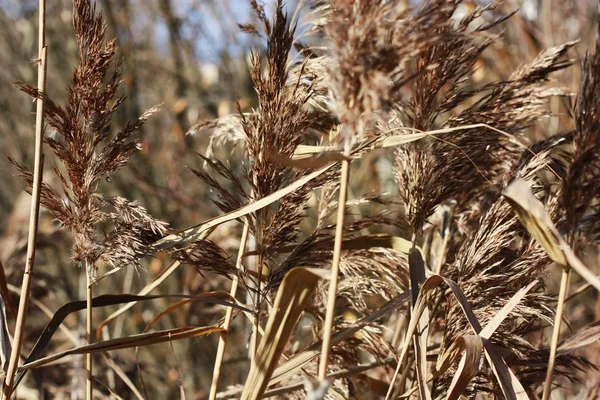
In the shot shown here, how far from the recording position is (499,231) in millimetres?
1563

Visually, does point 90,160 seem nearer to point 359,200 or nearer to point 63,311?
point 63,311

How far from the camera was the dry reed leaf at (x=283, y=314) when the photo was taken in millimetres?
1167

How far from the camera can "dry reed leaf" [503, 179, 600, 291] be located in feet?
3.63

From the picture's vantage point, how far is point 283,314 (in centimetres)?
119

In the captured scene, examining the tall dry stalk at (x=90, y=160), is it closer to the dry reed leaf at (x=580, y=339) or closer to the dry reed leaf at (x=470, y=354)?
the dry reed leaf at (x=470, y=354)

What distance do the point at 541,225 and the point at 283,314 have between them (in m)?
0.45

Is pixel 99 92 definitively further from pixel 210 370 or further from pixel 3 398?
pixel 210 370

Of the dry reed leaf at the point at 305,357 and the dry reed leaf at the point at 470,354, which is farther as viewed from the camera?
the dry reed leaf at the point at 305,357

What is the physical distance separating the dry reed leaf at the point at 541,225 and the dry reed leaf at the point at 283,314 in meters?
0.34

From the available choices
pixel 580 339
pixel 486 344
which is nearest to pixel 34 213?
pixel 486 344

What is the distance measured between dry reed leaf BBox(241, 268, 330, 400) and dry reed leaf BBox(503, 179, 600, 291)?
0.34 meters

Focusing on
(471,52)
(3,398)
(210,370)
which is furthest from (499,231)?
(210,370)


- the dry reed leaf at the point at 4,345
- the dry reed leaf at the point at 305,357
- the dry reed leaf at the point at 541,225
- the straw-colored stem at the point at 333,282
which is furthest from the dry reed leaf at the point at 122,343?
the dry reed leaf at the point at 541,225

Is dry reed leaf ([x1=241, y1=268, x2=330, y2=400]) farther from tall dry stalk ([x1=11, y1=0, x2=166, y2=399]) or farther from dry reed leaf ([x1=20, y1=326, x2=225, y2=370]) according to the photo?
tall dry stalk ([x1=11, y1=0, x2=166, y2=399])
